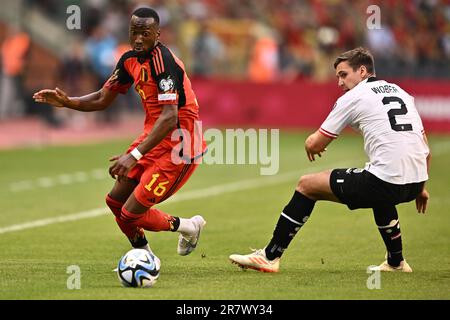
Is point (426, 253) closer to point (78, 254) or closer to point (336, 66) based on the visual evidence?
point (336, 66)

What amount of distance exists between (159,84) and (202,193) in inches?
298

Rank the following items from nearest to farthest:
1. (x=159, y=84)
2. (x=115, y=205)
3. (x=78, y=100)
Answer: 1. (x=159, y=84)
2. (x=115, y=205)
3. (x=78, y=100)

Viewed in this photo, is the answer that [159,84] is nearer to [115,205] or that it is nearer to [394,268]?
[115,205]

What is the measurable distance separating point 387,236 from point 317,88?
63.7ft

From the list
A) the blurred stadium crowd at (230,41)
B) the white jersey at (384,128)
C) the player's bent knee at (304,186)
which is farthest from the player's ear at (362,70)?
the blurred stadium crowd at (230,41)

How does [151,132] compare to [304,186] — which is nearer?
[151,132]

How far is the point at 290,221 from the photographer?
387 inches

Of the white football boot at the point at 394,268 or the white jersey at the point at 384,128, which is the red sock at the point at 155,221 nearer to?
the white jersey at the point at 384,128

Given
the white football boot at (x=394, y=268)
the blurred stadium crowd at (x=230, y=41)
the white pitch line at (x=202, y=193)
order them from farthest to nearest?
1. the blurred stadium crowd at (x=230, y=41)
2. the white pitch line at (x=202, y=193)
3. the white football boot at (x=394, y=268)

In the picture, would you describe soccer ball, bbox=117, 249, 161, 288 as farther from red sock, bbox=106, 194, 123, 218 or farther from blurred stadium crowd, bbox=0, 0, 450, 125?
blurred stadium crowd, bbox=0, 0, 450, 125

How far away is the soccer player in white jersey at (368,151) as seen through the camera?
31.3 feet

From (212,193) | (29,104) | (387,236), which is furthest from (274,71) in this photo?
(387,236)

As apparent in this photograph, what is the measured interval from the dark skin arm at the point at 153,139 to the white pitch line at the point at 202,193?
375 cm

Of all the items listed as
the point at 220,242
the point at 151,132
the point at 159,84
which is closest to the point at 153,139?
the point at 151,132
